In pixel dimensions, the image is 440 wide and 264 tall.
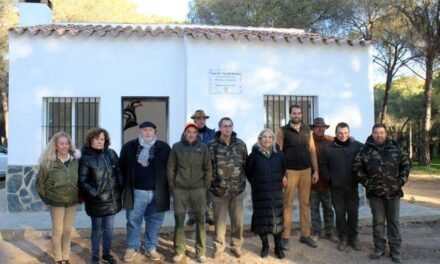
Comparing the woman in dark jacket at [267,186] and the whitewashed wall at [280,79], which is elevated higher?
the whitewashed wall at [280,79]

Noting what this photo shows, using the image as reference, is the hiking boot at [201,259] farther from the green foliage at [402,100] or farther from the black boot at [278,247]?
the green foliage at [402,100]

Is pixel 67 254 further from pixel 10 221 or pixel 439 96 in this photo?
pixel 439 96

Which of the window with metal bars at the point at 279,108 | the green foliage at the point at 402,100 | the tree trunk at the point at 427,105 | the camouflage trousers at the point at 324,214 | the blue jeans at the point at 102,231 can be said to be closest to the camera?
the blue jeans at the point at 102,231

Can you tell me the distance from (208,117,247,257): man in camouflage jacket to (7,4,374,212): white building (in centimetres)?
263

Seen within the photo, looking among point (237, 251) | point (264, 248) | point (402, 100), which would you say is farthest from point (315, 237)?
point (402, 100)

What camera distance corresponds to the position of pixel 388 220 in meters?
5.62

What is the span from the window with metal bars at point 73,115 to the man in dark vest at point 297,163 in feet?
13.2

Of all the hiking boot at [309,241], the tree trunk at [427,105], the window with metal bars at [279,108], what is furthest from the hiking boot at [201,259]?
the tree trunk at [427,105]

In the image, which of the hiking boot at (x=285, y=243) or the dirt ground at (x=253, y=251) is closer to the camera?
the dirt ground at (x=253, y=251)

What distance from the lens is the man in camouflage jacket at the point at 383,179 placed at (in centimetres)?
546

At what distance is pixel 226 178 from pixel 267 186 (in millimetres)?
519

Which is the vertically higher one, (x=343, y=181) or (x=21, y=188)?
(x=343, y=181)

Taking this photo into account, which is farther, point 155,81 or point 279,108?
point 279,108

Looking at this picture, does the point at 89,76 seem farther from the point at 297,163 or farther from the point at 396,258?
the point at 396,258
